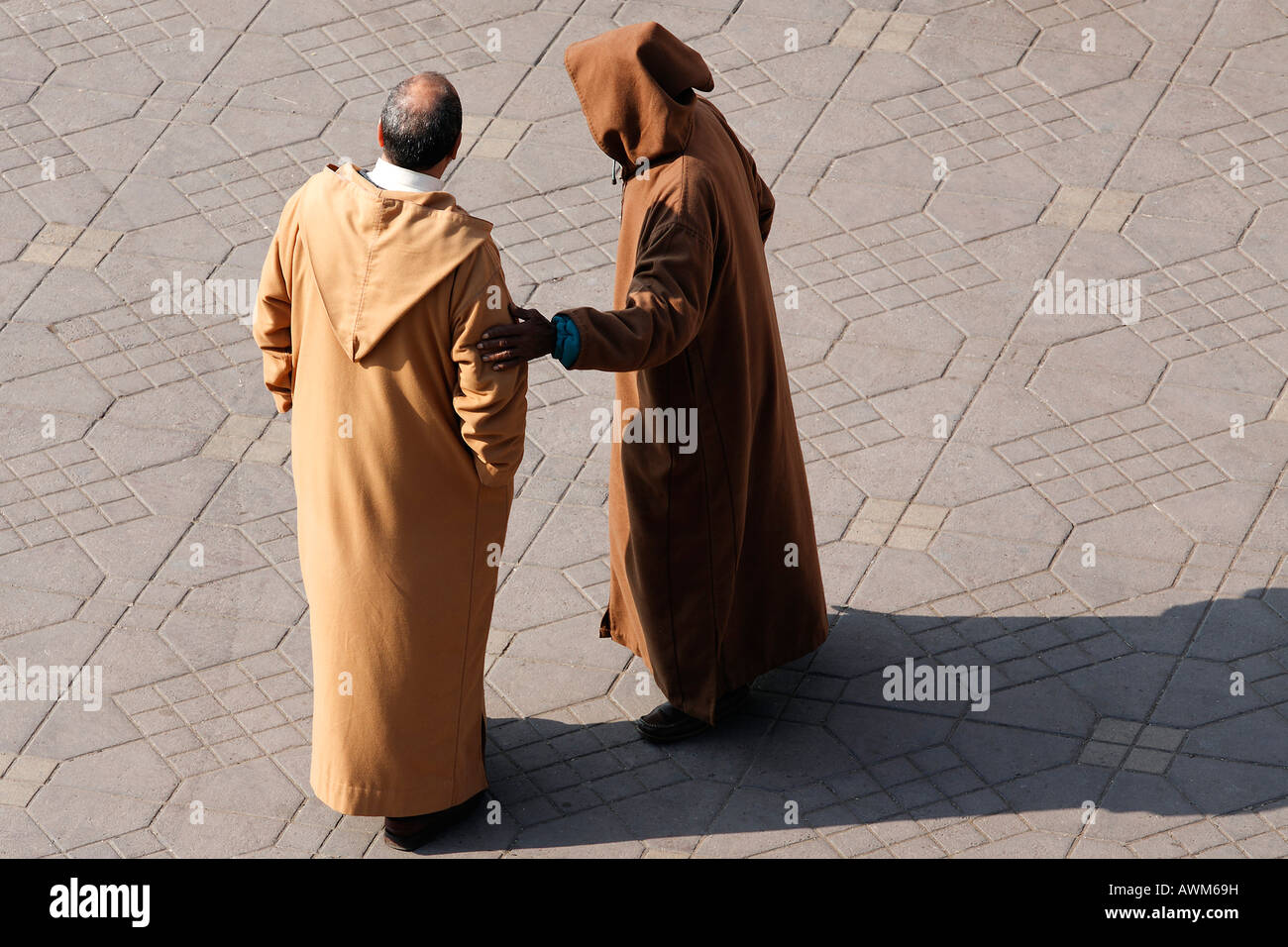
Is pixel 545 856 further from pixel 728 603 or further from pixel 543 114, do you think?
pixel 543 114

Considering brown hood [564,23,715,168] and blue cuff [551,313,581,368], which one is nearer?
blue cuff [551,313,581,368]

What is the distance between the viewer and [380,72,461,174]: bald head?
14.4ft

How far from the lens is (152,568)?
6.13 metres

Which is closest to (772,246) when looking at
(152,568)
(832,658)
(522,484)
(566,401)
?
(566,401)

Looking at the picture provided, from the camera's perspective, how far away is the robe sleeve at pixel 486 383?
14.4 feet

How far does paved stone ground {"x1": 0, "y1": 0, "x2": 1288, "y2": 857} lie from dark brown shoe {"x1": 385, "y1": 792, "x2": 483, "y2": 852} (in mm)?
90

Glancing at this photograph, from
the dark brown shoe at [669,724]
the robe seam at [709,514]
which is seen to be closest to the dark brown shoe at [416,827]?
the dark brown shoe at [669,724]

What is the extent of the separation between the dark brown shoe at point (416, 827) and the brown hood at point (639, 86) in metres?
1.99

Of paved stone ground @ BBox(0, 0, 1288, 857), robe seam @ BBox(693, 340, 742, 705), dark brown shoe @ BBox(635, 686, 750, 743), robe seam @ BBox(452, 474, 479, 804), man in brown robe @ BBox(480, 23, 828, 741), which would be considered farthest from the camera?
dark brown shoe @ BBox(635, 686, 750, 743)

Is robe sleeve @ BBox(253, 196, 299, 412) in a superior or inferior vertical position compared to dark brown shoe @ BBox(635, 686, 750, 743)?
superior

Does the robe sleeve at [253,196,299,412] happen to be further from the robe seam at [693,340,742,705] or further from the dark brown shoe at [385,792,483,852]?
the dark brown shoe at [385,792,483,852]

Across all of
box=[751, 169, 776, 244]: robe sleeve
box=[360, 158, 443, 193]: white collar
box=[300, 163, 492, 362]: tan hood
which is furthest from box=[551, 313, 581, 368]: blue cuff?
box=[751, 169, 776, 244]: robe sleeve

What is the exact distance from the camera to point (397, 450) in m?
4.59

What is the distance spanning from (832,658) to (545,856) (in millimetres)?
1236
